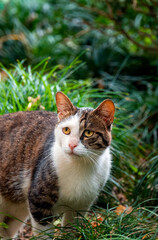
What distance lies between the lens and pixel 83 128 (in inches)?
103

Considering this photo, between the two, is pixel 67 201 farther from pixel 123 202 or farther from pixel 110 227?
pixel 123 202

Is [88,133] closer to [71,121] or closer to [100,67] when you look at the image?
[71,121]

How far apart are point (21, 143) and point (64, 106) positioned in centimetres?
56

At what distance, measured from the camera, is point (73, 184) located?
2723mm

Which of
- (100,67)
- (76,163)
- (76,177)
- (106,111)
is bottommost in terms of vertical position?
(100,67)

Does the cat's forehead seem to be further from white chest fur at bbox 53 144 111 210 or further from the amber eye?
white chest fur at bbox 53 144 111 210

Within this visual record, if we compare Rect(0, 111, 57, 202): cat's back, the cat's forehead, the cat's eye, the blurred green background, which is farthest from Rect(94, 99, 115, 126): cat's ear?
the blurred green background

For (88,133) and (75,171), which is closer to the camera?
(88,133)

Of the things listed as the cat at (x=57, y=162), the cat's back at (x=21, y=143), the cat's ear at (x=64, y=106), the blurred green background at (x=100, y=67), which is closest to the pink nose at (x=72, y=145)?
the cat at (x=57, y=162)

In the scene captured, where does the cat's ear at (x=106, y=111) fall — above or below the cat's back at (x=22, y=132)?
above

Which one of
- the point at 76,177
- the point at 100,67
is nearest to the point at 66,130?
the point at 76,177

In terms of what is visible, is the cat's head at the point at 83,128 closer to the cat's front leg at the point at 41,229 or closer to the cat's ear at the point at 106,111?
the cat's ear at the point at 106,111

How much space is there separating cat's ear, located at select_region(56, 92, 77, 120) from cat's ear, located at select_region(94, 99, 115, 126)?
0.69ft

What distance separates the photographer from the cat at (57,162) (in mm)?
2654
